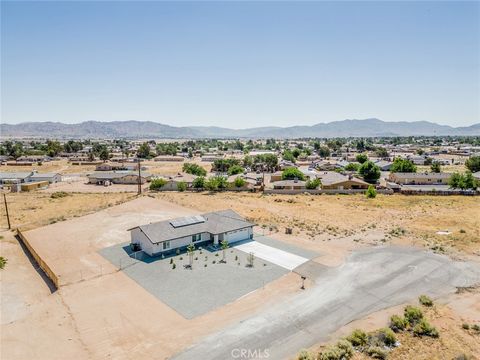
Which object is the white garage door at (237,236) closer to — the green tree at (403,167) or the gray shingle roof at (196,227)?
the gray shingle roof at (196,227)

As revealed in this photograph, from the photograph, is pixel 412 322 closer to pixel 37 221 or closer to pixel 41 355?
pixel 41 355

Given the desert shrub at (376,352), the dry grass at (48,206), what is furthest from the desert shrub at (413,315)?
the dry grass at (48,206)

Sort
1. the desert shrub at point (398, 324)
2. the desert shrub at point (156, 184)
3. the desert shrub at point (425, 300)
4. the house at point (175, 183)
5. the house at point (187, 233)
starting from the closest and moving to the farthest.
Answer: the desert shrub at point (398, 324) < the desert shrub at point (425, 300) < the house at point (187, 233) < the desert shrub at point (156, 184) < the house at point (175, 183)

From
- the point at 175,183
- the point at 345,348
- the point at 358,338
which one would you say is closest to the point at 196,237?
the point at 358,338

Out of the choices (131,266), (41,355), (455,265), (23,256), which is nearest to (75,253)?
(23,256)

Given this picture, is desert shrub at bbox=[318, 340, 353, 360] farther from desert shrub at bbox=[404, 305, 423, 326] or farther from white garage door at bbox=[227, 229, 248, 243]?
white garage door at bbox=[227, 229, 248, 243]

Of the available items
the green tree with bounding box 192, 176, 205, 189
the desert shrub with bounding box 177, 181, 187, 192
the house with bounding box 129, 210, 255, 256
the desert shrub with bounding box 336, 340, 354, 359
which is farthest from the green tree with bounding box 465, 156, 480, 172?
the desert shrub with bounding box 336, 340, 354, 359
